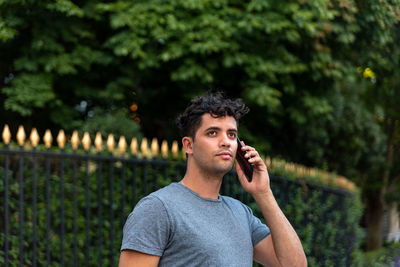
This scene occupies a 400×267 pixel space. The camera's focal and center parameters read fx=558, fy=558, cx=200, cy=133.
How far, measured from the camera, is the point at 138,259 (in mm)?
2291

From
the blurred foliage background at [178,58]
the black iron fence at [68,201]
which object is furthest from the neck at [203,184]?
the blurred foliage background at [178,58]

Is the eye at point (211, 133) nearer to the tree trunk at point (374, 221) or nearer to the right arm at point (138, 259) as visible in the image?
the right arm at point (138, 259)

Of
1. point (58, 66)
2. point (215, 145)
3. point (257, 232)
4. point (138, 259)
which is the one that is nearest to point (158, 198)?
point (138, 259)

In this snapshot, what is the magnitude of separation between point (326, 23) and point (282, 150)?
4.18 meters

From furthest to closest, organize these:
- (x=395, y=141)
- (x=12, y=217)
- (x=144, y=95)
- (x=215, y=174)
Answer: (x=395, y=141) < (x=144, y=95) < (x=12, y=217) < (x=215, y=174)

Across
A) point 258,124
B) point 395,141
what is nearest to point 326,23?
point 258,124

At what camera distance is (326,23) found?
377 inches

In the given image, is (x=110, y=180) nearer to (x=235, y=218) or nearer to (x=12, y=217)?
(x=12, y=217)

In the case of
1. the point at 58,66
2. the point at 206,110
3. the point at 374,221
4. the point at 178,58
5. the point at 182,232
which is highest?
the point at 178,58

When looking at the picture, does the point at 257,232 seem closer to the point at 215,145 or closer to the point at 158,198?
the point at 215,145

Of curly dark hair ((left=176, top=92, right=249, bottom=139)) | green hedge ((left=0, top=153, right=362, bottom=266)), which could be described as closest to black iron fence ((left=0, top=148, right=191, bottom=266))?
green hedge ((left=0, top=153, right=362, bottom=266))

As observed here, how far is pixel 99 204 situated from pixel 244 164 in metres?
3.05

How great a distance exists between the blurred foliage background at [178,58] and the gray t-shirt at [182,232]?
6.58m

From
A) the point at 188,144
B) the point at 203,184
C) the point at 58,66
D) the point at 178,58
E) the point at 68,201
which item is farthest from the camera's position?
the point at 178,58
